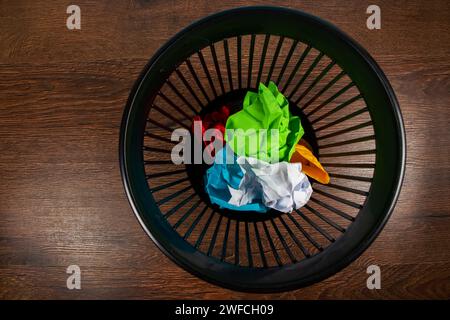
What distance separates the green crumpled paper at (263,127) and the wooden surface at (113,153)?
35cm

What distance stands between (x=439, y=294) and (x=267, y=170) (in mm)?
545

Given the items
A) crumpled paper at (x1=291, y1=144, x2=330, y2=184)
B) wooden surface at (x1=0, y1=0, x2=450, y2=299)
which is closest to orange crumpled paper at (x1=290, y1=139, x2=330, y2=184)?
crumpled paper at (x1=291, y1=144, x2=330, y2=184)

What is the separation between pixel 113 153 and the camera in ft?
2.98

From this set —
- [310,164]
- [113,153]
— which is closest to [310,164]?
[310,164]

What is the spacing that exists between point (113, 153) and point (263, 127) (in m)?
0.39

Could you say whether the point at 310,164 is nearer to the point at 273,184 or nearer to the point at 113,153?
the point at 273,184

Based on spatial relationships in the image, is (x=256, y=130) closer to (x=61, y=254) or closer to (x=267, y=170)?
(x=267, y=170)

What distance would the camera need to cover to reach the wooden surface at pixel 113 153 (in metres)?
0.89

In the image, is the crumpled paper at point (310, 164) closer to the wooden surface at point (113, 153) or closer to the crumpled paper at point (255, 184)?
the crumpled paper at point (255, 184)

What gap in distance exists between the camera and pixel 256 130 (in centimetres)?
64

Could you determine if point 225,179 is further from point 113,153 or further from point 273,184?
point 113,153

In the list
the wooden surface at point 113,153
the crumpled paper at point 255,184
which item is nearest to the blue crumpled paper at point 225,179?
the crumpled paper at point 255,184

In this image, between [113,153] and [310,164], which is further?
[113,153]

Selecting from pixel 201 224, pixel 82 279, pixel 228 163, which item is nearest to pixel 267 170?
pixel 228 163
